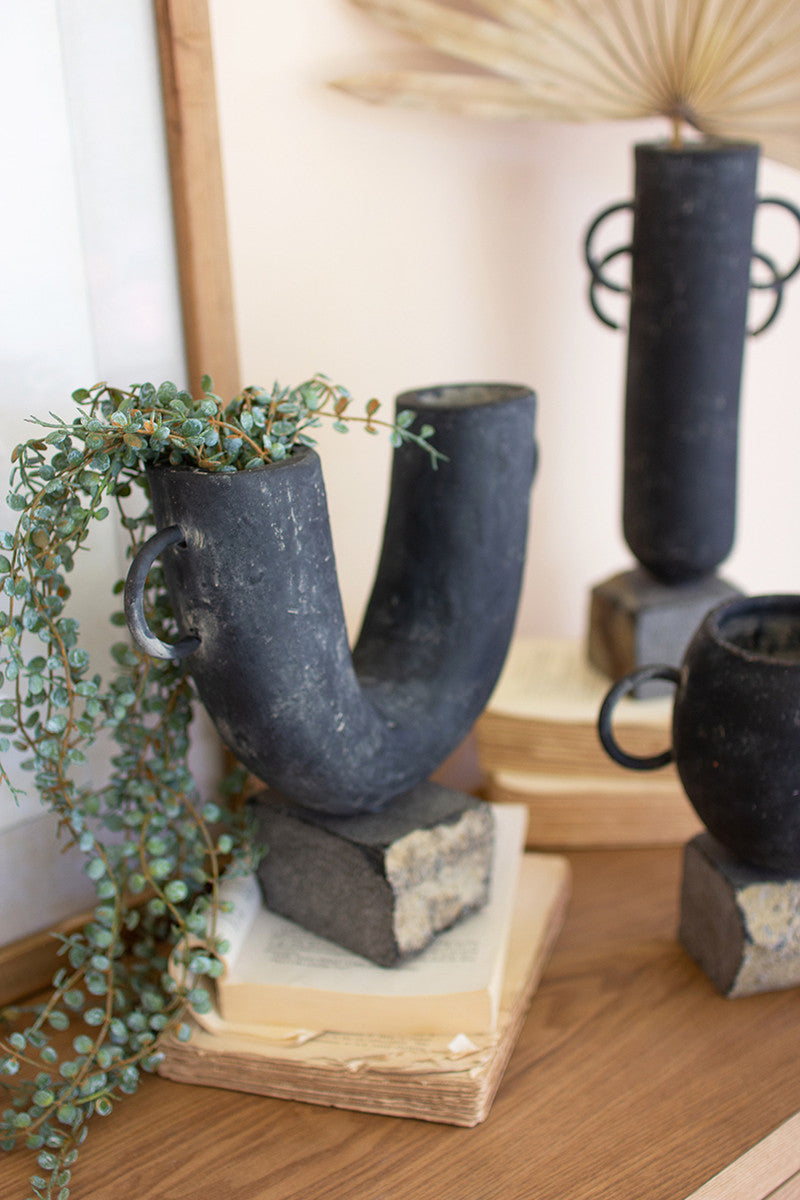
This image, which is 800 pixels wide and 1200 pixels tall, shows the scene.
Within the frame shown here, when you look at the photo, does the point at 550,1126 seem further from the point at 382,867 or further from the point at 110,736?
the point at 110,736

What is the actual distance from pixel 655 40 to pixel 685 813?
51 centimetres

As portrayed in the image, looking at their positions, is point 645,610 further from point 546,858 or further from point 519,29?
point 519,29

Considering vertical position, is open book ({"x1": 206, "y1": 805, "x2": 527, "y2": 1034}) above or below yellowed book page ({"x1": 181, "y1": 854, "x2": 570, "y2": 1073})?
above

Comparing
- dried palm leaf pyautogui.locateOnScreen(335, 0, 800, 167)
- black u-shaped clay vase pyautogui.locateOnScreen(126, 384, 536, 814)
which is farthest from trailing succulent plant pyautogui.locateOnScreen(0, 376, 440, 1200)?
dried palm leaf pyautogui.locateOnScreen(335, 0, 800, 167)

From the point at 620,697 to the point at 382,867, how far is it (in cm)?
16

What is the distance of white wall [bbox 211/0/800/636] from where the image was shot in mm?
688

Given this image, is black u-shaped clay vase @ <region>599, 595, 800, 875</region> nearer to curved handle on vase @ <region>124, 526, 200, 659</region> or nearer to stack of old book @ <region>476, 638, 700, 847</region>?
stack of old book @ <region>476, 638, 700, 847</region>

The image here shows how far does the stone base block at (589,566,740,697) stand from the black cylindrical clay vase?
0.02 metres

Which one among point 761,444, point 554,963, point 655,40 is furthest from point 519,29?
point 554,963

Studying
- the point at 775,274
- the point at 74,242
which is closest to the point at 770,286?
the point at 775,274

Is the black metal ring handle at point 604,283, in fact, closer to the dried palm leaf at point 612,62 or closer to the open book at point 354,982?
the dried palm leaf at point 612,62

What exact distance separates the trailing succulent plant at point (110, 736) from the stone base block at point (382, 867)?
1.2 inches

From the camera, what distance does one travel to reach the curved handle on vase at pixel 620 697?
0.61 m

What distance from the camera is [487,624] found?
0.63 meters
